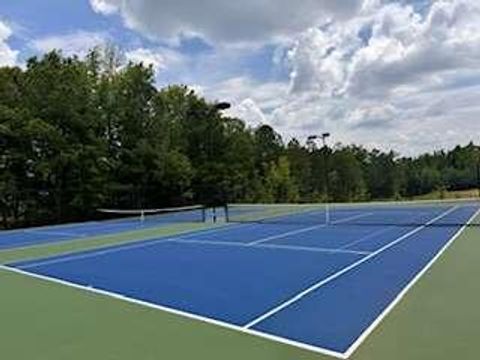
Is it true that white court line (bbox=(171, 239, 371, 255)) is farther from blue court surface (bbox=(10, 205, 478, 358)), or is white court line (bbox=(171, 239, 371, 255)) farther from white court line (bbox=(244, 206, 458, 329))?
white court line (bbox=(244, 206, 458, 329))

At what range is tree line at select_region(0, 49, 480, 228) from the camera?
104ft

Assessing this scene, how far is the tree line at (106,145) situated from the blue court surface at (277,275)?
14461mm

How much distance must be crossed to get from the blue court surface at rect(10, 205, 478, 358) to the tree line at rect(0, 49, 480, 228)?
14461mm

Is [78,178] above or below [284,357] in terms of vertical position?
above

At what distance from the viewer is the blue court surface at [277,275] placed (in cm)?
751

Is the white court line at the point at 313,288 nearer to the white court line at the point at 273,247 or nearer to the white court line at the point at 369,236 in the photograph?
the white court line at the point at 273,247

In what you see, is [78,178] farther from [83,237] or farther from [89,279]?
[89,279]

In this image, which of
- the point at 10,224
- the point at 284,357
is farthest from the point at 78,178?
the point at 284,357

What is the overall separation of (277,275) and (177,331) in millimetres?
4086

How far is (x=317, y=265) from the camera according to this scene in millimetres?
12141

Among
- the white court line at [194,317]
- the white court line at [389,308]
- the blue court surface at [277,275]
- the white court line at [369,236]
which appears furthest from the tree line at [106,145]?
the white court line at [389,308]

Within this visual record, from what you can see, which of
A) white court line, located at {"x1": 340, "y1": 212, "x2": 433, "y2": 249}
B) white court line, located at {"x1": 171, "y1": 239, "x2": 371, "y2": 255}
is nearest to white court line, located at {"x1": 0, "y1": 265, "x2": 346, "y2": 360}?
white court line, located at {"x1": 171, "y1": 239, "x2": 371, "y2": 255}

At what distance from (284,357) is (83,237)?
52.2ft

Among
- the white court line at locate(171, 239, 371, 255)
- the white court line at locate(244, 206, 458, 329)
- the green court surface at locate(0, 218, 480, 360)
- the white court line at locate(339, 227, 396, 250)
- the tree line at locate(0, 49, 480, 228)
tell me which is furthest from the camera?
the tree line at locate(0, 49, 480, 228)
